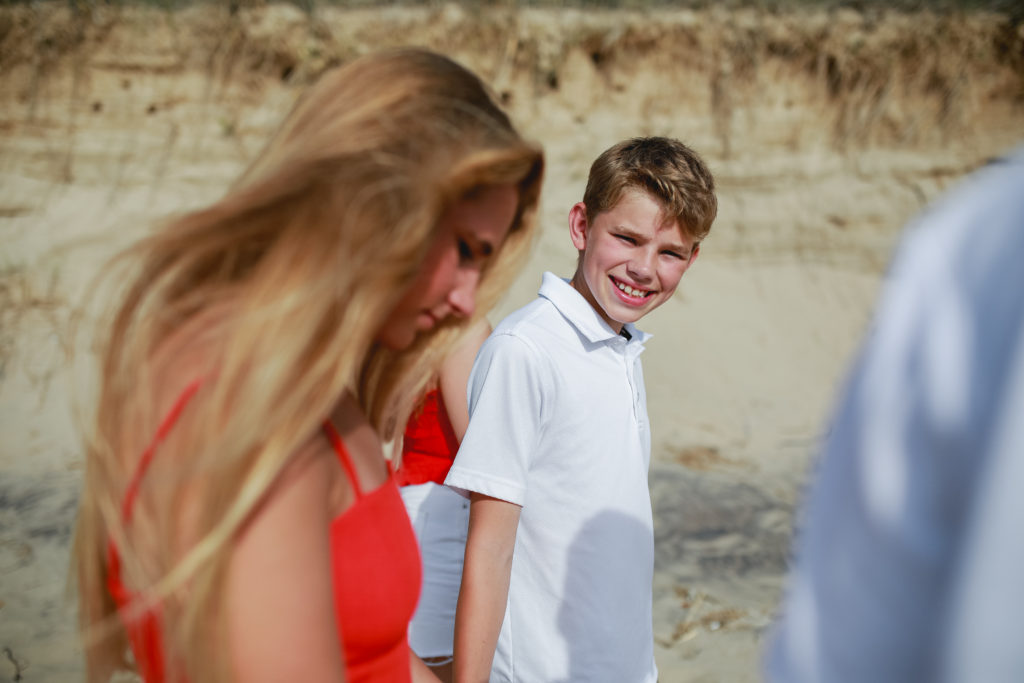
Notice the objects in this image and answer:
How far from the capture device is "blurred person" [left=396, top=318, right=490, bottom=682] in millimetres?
1954

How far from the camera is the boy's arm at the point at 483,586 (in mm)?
1588

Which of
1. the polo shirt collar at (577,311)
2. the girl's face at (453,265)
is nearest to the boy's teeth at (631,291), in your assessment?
the polo shirt collar at (577,311)

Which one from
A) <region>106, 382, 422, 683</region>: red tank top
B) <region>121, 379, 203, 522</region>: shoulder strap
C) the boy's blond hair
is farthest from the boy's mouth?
<region>121, 379, 203, 522</region>: shoulder strap

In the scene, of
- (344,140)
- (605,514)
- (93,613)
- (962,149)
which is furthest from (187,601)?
(962,149)

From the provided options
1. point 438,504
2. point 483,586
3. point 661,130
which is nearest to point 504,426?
point 483,586

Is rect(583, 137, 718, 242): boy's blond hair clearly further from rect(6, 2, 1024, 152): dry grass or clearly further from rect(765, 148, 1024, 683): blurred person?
rect(6, 2, 1024, 152): dry grass

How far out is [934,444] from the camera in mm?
Answer: 553

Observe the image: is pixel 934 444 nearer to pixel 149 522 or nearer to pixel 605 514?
pixel 149 522

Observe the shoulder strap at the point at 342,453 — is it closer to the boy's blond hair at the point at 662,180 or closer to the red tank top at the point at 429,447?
the red tank top at the point at 429,447

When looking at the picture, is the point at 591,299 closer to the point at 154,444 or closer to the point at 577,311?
the point at 577,311

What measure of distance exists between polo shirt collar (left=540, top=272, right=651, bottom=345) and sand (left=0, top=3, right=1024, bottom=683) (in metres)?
5.05

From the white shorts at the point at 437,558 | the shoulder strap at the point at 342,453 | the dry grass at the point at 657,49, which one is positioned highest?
the dry grass at the point at 657,49

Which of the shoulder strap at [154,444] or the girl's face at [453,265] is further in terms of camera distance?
the girl's face at [453,265]

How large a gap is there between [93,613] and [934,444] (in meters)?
1.08
